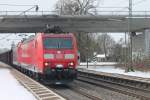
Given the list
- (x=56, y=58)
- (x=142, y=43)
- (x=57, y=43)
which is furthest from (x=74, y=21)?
(x=56, y=58)

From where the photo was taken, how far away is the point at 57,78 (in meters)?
26.8

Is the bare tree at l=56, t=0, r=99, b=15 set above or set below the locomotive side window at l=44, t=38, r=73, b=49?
above

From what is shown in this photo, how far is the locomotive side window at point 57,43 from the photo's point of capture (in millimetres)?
27344

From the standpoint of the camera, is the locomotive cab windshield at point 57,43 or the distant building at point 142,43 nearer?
the locomotive cab windshield at point 57,43

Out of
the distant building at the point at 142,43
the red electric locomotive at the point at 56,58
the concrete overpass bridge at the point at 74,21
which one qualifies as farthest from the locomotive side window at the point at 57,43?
the distant building at the point at 142,43

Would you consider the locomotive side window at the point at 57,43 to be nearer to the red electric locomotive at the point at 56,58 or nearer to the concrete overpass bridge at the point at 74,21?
the red electric locomotive at the point at 56,58

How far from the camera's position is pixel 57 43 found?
27.5 m

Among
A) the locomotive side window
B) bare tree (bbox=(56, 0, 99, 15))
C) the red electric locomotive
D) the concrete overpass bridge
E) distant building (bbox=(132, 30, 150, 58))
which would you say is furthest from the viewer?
bare tree (bbox=(56, 0, 99, 15))

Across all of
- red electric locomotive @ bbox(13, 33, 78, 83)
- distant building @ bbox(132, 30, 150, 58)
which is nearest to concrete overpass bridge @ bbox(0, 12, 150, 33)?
distant building @ bbox(132, 30, 150, 58)

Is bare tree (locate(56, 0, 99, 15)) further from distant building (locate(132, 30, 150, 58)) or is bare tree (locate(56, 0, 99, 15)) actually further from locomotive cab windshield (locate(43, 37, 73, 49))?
locomotive cab windshield (locate(43, 37, 73, 49))

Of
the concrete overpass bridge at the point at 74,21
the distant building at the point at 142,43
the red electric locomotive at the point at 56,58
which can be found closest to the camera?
the red electric locomotive at the point at 56,58

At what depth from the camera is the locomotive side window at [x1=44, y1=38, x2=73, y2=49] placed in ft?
89.7

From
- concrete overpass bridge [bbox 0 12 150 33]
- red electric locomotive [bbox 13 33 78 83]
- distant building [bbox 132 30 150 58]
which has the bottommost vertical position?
red electric locomotive [bbox 13 33 78 83]

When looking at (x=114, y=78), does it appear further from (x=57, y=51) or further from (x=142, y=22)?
(x=142, y=22)
